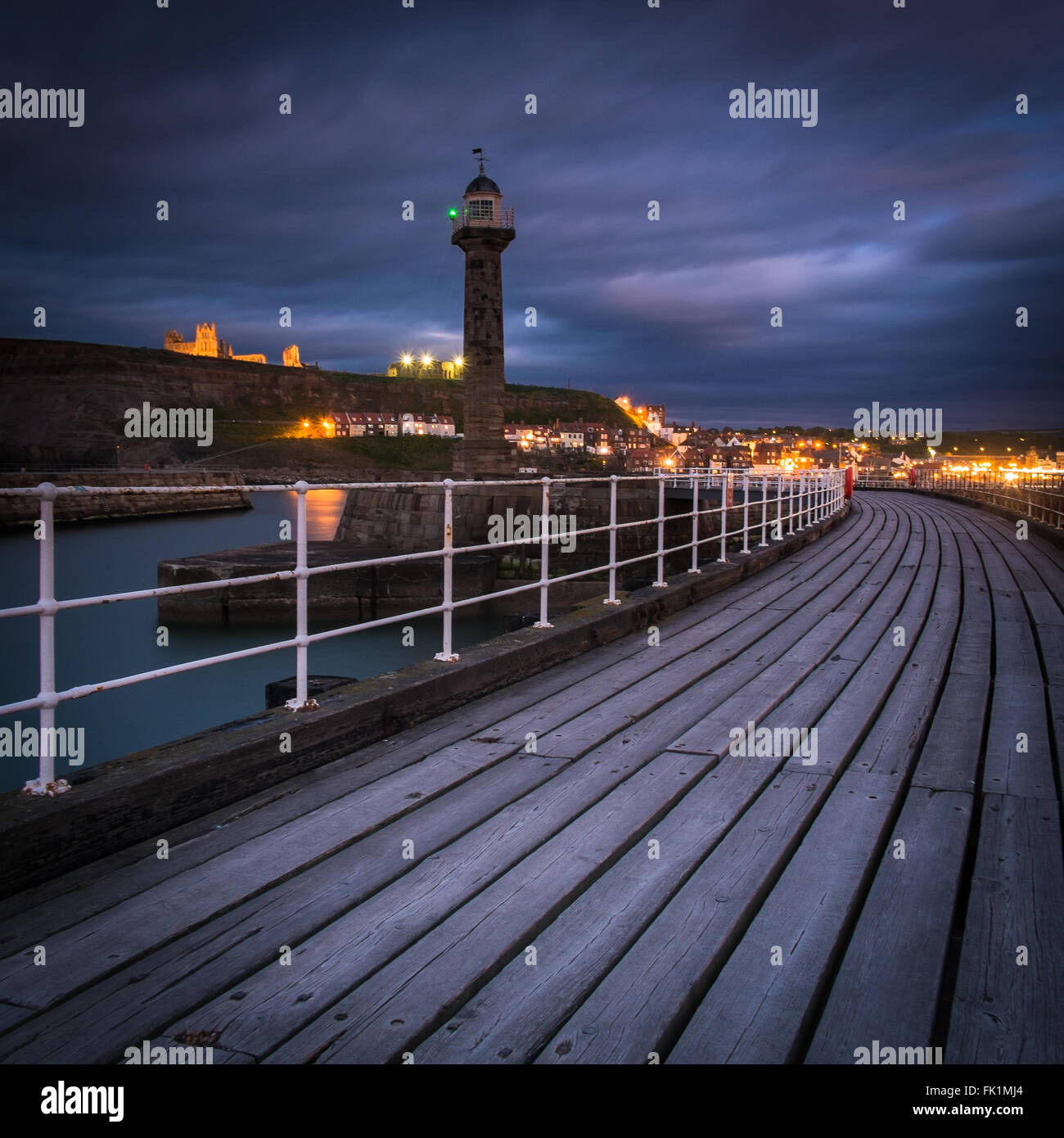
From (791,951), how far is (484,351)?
38.0 meters

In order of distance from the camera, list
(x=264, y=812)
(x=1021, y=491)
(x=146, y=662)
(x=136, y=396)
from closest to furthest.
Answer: (x=264, y=812) → (x=1021, y=491) → (x=146, y=662) → (x=136, y=396)

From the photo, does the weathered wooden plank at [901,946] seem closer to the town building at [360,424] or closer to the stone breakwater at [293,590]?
the stone breakwater at [293,590]

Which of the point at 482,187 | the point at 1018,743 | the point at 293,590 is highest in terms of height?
the point at 482,187

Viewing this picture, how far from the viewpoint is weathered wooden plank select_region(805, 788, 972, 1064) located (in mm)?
1977

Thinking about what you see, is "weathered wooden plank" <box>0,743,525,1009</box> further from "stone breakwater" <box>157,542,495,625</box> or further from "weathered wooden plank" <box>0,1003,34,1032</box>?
"stone breakwater" <box>157,542,495,625</box>

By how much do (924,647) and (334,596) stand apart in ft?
66.3

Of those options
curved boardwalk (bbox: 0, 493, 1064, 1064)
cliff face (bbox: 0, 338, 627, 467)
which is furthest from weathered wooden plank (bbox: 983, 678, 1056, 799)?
cliff face (bbox: 0, 338, 627, 467)

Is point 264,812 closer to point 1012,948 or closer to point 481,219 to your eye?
point 1012,948

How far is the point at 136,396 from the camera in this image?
130 m

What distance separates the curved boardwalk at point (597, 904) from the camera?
1.97 meters

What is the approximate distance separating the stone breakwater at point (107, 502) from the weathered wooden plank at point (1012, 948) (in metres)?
49.2

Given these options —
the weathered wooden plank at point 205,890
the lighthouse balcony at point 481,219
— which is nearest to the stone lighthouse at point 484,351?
the lighthouse balcony at point 481,219

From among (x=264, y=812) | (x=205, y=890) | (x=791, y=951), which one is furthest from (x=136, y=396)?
(x=791, y=951)

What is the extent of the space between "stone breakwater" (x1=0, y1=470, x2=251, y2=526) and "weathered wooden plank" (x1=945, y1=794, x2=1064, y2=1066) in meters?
49.2
